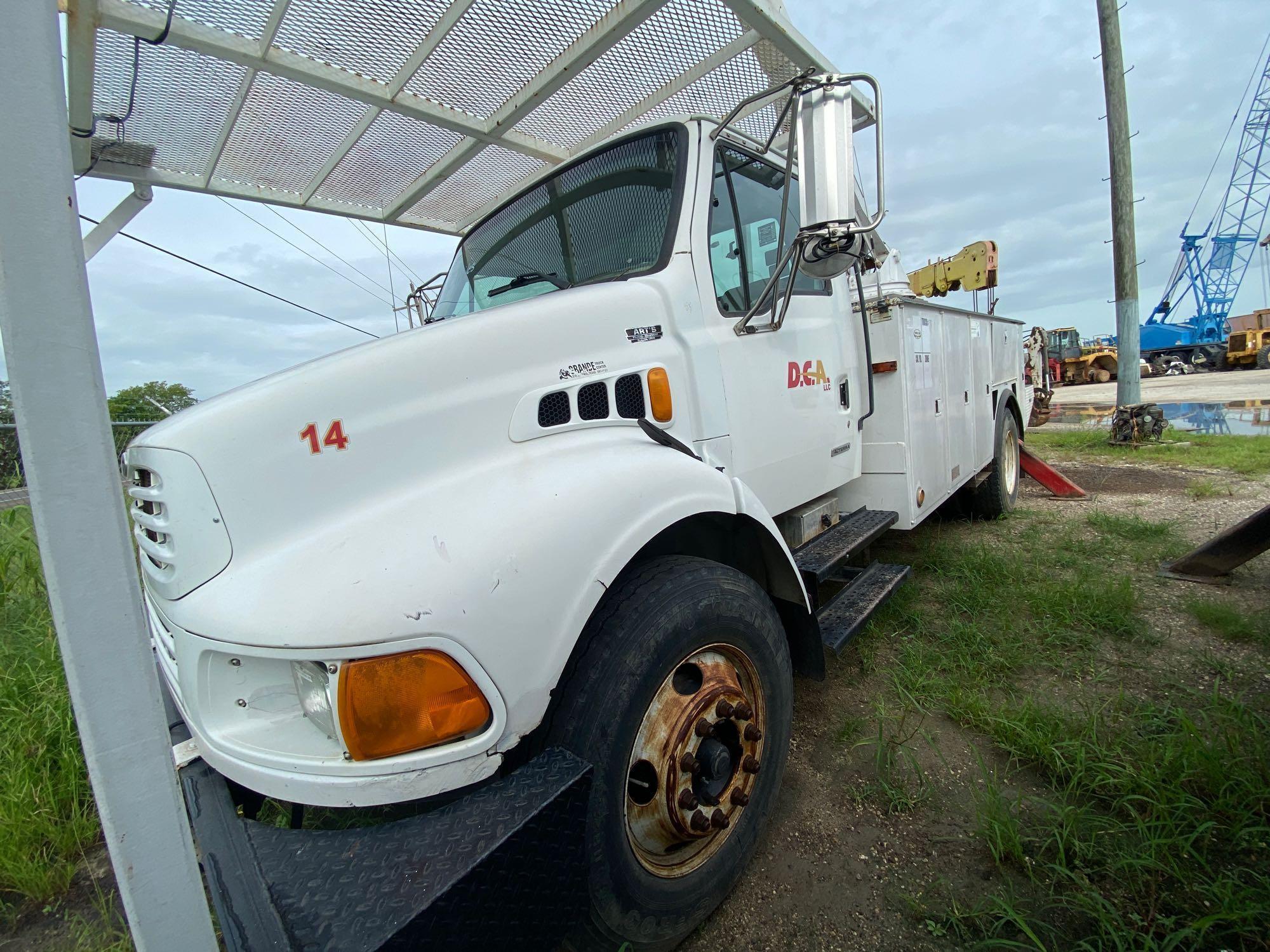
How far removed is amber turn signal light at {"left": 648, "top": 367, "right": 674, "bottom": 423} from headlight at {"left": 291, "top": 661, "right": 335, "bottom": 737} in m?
1.15

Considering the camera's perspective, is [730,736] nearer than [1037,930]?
No

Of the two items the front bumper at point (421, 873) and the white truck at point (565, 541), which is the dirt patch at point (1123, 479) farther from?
the front bumper at point (421, 873)

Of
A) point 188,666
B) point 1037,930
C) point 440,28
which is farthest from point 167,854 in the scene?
point 440,28

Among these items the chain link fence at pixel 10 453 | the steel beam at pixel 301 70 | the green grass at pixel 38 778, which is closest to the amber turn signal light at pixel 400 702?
the green grass at pixel 38 778

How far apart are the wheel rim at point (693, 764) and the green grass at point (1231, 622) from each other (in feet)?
9.35

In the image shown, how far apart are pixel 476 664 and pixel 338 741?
11.7 inches

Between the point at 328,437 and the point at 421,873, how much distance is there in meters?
0.88

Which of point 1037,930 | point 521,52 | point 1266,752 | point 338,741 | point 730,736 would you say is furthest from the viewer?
point 521,52

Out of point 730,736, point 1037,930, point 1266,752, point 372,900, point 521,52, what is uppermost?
point 521,52

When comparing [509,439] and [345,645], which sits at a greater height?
[509,439]

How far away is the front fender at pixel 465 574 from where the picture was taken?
1.14 meters

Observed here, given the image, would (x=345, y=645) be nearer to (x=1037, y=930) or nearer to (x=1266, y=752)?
(x=1037, y=930)

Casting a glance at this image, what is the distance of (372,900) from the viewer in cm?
101

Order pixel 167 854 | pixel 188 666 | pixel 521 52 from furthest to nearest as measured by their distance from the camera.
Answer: pixel 521 52, pixel 188 666, pixel 167 854
